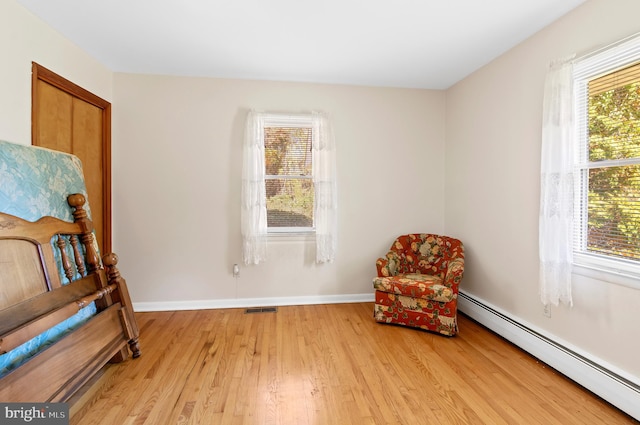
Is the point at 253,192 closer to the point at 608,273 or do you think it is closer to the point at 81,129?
the point at 81,129

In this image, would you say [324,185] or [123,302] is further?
[324,185]

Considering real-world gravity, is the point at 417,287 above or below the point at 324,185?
below

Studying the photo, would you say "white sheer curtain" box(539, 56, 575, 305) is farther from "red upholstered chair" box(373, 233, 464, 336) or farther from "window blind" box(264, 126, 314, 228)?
"window blind" box(264, 126, 314, 228)

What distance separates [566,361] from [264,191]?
2.95 m

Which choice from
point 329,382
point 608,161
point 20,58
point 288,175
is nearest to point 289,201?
point 288,175

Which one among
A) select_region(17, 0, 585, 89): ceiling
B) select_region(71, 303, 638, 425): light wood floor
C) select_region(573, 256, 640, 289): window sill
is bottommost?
select_region(71, 303, 638, 425): light wood floor

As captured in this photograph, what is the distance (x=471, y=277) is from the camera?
323 cm

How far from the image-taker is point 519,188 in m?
2.57

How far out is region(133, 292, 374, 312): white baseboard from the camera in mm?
3330

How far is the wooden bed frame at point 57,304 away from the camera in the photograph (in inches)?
59.2

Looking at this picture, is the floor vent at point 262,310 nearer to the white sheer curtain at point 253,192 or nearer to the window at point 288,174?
the white sheer curtain at point 253,192

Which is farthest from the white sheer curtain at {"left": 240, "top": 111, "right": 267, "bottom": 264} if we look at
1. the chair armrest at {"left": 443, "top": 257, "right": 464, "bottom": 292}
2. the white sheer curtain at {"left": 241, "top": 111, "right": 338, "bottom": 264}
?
the chair armrest at {"left": 443, "top": 257, "right": 464, "bottom": 292}

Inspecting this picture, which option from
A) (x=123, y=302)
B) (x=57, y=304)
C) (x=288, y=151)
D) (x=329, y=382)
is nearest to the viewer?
(x=57, y=304)

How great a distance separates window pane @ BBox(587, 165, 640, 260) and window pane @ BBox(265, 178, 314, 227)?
249cm
